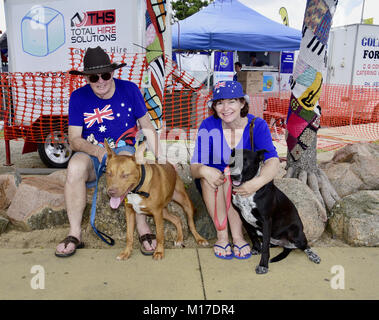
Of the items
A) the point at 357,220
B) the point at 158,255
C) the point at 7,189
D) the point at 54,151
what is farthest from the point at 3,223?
the point at 357,220

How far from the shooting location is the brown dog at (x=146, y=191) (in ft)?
8.61

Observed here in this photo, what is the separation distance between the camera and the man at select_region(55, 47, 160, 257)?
3119 millimetres

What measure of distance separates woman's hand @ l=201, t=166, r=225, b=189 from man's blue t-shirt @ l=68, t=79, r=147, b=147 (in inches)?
36.3

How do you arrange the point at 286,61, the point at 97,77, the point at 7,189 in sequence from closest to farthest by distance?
the point at 97,77 → the point at 7,189 → the point at 286,61

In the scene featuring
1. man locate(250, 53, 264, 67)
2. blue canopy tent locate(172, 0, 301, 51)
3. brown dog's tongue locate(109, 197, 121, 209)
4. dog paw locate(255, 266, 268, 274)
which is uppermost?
blue canopy tent locate(172, 0, 301, 51)

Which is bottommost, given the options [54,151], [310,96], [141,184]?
[54,151]

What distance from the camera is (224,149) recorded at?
9.94 ft

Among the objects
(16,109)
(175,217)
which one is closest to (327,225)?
(175,217)

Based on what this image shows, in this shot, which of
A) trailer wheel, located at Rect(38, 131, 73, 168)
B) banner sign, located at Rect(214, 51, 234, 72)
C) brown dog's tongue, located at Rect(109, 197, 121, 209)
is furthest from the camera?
banner sign, located at Rect(214, 51, 234, 72)

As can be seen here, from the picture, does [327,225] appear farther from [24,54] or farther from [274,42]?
[274,42]

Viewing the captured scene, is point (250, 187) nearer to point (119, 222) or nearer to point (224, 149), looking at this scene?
point (224, 149)

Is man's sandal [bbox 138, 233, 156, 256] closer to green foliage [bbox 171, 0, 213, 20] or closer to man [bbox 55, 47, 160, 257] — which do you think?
man [bbox 55, 47, 160, 257]

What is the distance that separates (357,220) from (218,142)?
1557 millimetres

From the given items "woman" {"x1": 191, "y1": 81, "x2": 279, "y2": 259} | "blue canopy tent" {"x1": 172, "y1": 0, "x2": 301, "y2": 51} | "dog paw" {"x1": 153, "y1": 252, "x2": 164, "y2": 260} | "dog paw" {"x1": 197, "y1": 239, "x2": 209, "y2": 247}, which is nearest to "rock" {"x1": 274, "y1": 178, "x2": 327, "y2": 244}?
"woman" {"x1": 191, "y1": 81, "x2": 279, "y2": 259}
